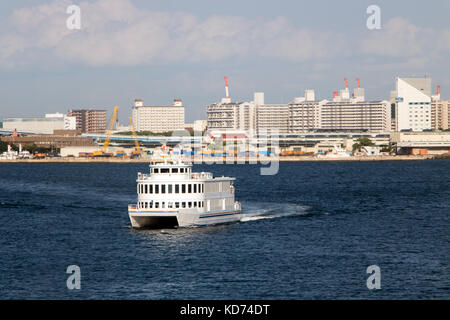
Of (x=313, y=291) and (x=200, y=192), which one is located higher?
(x=200, y=192)

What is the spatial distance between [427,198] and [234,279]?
52.7 meters

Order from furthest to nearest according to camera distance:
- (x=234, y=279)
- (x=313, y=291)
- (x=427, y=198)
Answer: (x=427, y=198) < (x=234, y=279) < (x=313, y=291)

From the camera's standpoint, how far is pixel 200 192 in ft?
187

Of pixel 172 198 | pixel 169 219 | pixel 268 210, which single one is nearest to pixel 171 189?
pixel 172 198

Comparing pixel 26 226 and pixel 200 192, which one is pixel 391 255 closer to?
pixel 200 192

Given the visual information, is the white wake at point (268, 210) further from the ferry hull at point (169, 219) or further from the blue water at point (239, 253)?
the ferry hull at point (169, 219)

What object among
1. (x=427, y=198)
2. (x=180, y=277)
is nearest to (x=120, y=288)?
(x=180, y=277)

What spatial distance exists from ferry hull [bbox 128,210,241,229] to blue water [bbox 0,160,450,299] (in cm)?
80

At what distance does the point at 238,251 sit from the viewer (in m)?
48.4

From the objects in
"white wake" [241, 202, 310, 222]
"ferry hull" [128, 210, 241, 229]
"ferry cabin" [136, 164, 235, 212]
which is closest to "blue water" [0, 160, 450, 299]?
"white wake" [241, 202, 310, 222]

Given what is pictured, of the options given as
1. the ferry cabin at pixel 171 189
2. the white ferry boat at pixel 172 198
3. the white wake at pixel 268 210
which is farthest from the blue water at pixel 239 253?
the ferry cabin at pixel 171 189

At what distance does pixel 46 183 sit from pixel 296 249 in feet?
245
